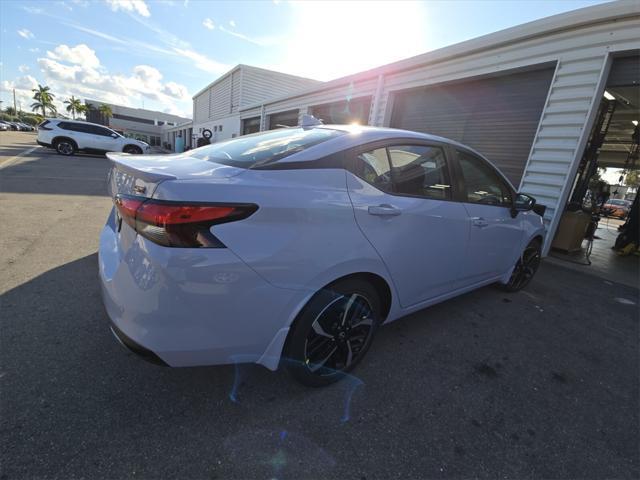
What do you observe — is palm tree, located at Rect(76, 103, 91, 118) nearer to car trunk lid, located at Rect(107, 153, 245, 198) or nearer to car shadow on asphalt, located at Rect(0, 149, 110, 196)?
car shadow on asphalt, located at Rect(0, 149, 110, 196)

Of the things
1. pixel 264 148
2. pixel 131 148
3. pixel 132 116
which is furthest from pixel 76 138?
pixel 132 116

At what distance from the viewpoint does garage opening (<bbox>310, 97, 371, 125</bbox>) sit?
966cm

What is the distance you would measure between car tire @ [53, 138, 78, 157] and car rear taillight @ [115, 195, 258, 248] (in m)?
17.3

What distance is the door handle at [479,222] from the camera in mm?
2610

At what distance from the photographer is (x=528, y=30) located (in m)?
5.43

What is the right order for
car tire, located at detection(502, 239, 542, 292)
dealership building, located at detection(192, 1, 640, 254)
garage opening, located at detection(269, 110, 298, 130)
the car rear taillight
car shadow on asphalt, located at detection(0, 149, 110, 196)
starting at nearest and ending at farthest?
the car rear taillight
car tire, located at detection(502, 239, 542, 292)
dealership building, located at detection(192, 1, 640, 254)
car shadow on asphalt, located at detection(0, 149, 110, 196)
garage opening, located at detection(269, 110, 298, 130)

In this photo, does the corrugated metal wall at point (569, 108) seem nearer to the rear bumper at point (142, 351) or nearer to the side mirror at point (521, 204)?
the side mirror at point (521, 204)

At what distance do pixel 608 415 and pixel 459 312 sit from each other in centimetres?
129

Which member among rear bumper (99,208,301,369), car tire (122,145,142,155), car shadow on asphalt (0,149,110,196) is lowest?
car shadow on asphalt (0,149,110,196)

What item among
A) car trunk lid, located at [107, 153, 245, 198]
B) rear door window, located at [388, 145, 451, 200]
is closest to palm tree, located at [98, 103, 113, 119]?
car trunk lid, located at [107, 153, 245, 198]

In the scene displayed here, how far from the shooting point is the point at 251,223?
4.71 ft

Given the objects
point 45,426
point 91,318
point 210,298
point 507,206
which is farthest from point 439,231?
point 91,318

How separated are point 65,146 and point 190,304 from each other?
17.7 m

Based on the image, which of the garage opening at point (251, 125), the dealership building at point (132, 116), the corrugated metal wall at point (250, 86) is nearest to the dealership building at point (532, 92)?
the garage opening at point (251, 125)
